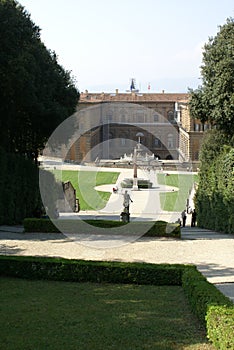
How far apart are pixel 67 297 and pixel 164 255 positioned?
4.67 meters

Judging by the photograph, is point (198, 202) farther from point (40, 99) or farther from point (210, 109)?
point (40, 99)

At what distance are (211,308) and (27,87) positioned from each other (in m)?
12.2

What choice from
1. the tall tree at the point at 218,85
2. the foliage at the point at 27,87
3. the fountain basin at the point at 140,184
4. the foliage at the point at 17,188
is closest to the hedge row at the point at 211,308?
the foliage at the point at 27,87

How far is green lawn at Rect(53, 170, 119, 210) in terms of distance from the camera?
3140 centimetres

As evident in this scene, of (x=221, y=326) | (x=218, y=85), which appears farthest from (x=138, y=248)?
(x=218, y=85)

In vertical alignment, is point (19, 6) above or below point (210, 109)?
above

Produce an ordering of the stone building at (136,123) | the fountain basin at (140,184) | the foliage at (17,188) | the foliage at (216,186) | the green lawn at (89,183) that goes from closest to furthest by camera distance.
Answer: the foliage at (216,186)
the foliage at (17,188)
the green lawn at (89,183)
the fountain basin at (140,184)
the stone building at (136,123)

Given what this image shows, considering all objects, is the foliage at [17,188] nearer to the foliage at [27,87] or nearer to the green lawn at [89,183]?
the foliage at [27,87]

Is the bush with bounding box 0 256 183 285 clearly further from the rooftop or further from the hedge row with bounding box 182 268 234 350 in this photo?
the rooftop

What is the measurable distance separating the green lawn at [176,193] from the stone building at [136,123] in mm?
17702

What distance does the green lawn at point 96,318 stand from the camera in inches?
215

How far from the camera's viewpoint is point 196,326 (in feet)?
20.2

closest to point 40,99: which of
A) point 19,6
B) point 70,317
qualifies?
point 19,6

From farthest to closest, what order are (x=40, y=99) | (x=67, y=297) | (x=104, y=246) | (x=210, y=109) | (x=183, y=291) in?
(x=210, y=109)
(x=40, y=99)
(x=104, y=246)
(x=183, y=291)
(x=67, y=297)
